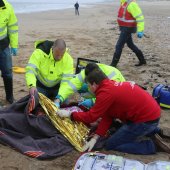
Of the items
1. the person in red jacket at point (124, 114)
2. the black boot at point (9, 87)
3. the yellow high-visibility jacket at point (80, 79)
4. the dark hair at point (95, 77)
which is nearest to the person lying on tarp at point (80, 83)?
the yellow high-visibility jacket at point (80, 79)

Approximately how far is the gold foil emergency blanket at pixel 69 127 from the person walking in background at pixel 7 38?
1.54 meters

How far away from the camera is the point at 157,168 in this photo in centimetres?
342

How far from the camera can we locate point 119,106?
4.04m

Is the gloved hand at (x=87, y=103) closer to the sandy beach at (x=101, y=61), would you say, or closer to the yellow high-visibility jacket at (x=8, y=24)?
the sandy beach at (x=101, y=61)

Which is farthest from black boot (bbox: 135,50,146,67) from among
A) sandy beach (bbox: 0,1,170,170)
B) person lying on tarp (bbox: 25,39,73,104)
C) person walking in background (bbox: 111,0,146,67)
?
person lying on tarp (bbox: 25,39,73,104)

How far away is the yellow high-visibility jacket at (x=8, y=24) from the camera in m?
5.52

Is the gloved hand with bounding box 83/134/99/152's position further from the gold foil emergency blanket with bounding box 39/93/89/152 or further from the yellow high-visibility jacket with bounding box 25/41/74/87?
the yellow high-visibility jacket with bounding box 25/41/74/87

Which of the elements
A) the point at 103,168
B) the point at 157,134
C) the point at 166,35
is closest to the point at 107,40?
the point at 166,35

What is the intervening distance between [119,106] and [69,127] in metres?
0.71

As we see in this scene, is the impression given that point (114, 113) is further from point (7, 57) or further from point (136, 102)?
point (7, 57)

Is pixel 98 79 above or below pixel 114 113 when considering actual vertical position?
above

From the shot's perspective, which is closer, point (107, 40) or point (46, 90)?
point (46, 90)

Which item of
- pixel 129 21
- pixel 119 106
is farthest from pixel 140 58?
pixel 119 106

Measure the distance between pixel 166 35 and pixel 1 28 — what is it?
8853 millimetres
